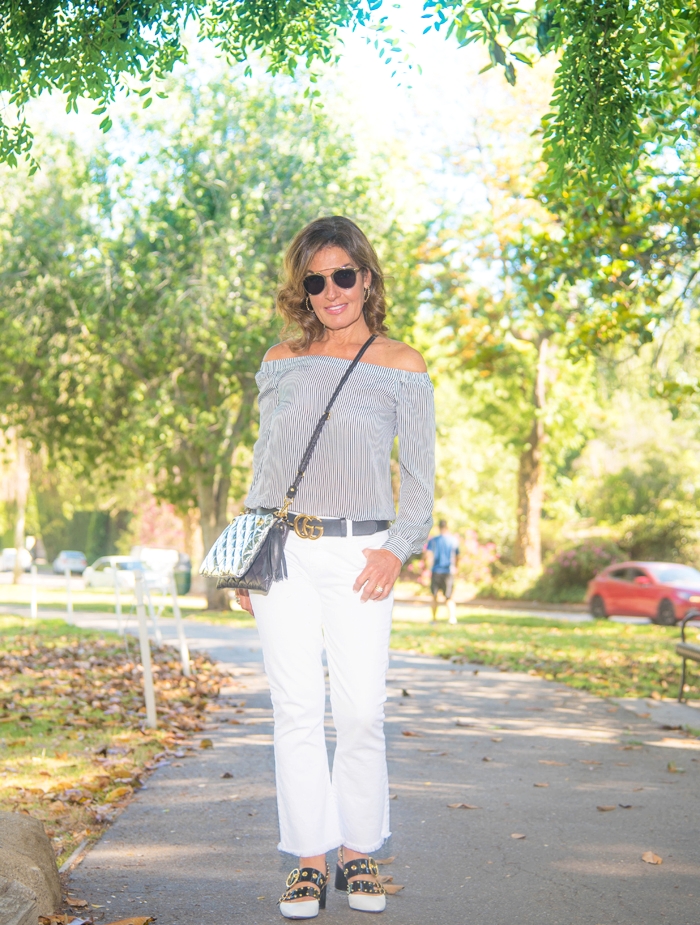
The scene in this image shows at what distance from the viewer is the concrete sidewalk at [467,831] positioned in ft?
12.4

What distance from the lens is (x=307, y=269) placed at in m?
3.90

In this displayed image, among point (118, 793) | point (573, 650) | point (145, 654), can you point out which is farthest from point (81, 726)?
point (573, 650)

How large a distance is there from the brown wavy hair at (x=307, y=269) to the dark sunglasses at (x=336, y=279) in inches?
1.5

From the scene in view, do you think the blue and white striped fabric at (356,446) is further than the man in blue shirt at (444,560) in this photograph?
No

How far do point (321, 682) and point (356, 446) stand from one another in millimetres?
772

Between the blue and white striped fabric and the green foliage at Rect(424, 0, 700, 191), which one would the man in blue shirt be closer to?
the green foliage at Rect(424, 0, 700, 191)

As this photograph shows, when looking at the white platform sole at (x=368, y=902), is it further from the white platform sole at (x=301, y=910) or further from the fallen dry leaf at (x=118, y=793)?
the fallen dry leaf at (x=118, y=793)

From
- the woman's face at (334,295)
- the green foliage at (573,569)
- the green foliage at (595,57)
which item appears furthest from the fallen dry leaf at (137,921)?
the green foliage at (573,569)

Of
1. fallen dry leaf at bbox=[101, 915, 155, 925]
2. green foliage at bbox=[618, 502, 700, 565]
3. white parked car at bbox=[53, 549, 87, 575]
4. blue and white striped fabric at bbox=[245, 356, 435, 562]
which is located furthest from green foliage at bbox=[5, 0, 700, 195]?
white parked car at bbox=[53, 549, 87, 575]

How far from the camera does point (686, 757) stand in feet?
22.5

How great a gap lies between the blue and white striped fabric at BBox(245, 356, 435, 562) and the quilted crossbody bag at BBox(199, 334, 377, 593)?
3cm

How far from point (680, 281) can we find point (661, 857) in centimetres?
1506

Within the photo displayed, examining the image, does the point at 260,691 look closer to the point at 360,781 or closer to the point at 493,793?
the point at 493,793

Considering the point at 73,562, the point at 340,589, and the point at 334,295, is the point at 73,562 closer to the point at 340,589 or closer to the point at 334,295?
the point at 334,295
